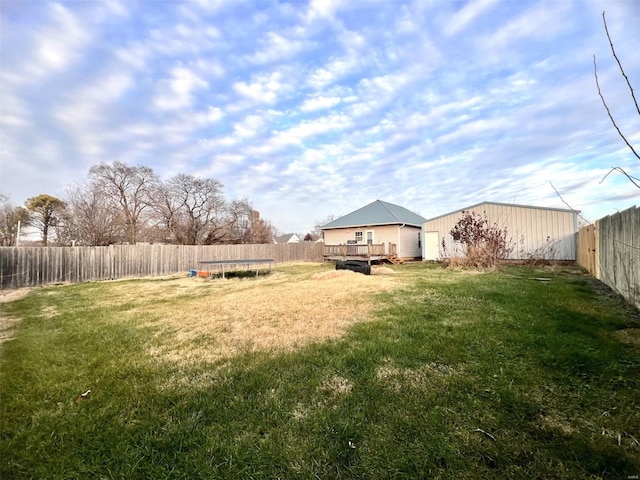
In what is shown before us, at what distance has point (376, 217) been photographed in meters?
22.8

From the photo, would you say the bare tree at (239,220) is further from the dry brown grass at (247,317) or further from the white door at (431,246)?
the dry brown grass at (247,317)

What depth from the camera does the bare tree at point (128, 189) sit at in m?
24.7

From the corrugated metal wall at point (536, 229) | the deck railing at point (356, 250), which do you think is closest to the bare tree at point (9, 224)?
the deck railing at point (356, 250)

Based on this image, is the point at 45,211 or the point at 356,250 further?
the point at 45,211

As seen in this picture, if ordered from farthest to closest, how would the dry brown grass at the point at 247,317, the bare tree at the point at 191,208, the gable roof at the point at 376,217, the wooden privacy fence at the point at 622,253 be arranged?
the bare tree at the point at 191,208 < the gable roof at the point at 376,217 < the wooden privacy fence at the point at 622,253 < the dry brown grass at the point at 247,317

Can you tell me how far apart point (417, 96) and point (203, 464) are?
1331 centimetres

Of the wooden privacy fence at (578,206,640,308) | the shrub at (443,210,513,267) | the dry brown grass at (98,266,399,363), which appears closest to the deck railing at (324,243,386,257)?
the shrub at (443,210,513,267)

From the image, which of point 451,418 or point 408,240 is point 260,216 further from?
point 451,418

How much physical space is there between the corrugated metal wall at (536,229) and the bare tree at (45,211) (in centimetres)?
3041

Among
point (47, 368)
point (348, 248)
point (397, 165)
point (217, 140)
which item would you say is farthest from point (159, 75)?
point (397, 165)

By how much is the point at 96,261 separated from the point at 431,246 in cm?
1971

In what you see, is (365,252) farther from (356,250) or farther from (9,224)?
(9,224)

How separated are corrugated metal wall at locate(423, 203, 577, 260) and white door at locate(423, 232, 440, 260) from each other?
1.50 metres

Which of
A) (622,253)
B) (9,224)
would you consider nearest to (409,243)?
(622,253)
